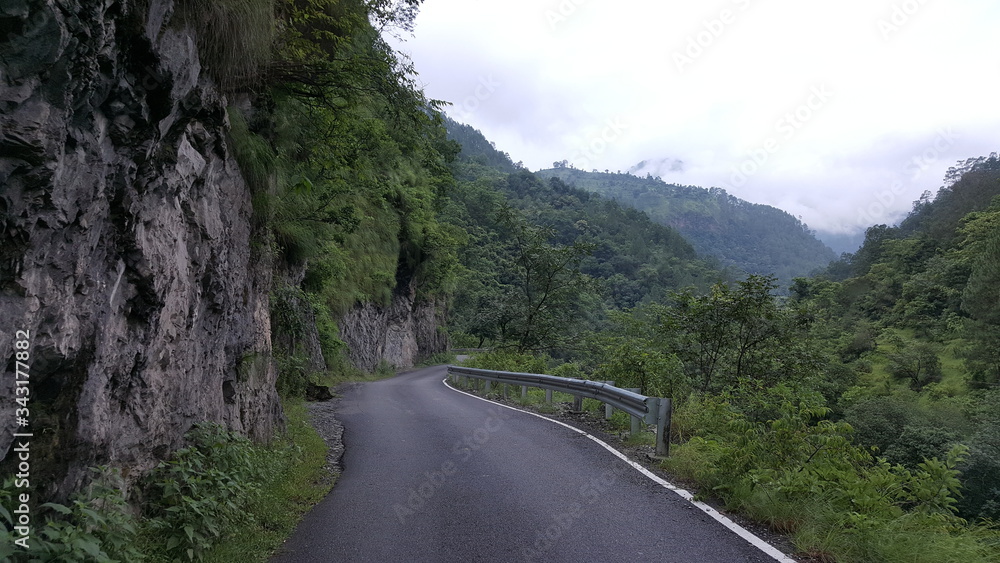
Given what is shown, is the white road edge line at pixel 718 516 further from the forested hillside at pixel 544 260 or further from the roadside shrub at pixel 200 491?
the forested hillside at pixel 544 260

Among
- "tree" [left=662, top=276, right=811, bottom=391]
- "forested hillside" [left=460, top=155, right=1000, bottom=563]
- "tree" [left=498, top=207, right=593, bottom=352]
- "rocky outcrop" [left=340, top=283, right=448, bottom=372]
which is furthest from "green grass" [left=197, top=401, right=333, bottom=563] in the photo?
"rocky outcrop" [left=340, top=283, right=448, bottom=372]

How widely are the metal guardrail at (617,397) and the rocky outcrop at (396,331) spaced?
1626 centimetres

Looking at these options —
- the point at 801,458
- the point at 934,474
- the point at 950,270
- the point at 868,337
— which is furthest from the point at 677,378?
the point at 950,270

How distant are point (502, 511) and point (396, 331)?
36068 millimetres

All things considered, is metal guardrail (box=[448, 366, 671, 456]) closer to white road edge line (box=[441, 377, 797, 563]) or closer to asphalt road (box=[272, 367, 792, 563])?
white road edge line (box=[441, 377, 797, 563])

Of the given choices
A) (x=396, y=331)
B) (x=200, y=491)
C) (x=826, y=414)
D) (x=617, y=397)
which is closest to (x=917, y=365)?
(x=396, y=331)

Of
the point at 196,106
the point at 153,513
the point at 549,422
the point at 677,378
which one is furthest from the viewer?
the point at 677,378

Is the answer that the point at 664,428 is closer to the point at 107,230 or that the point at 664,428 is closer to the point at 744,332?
the point at 107,230

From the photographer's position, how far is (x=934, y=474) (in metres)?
5.02

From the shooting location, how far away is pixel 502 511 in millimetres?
5504

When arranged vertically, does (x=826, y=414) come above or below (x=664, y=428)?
above

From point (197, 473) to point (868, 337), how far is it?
55.6 m

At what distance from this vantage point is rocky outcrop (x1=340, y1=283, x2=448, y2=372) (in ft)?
106

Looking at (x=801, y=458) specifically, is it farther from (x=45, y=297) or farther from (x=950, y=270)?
(x=950, y=270)
